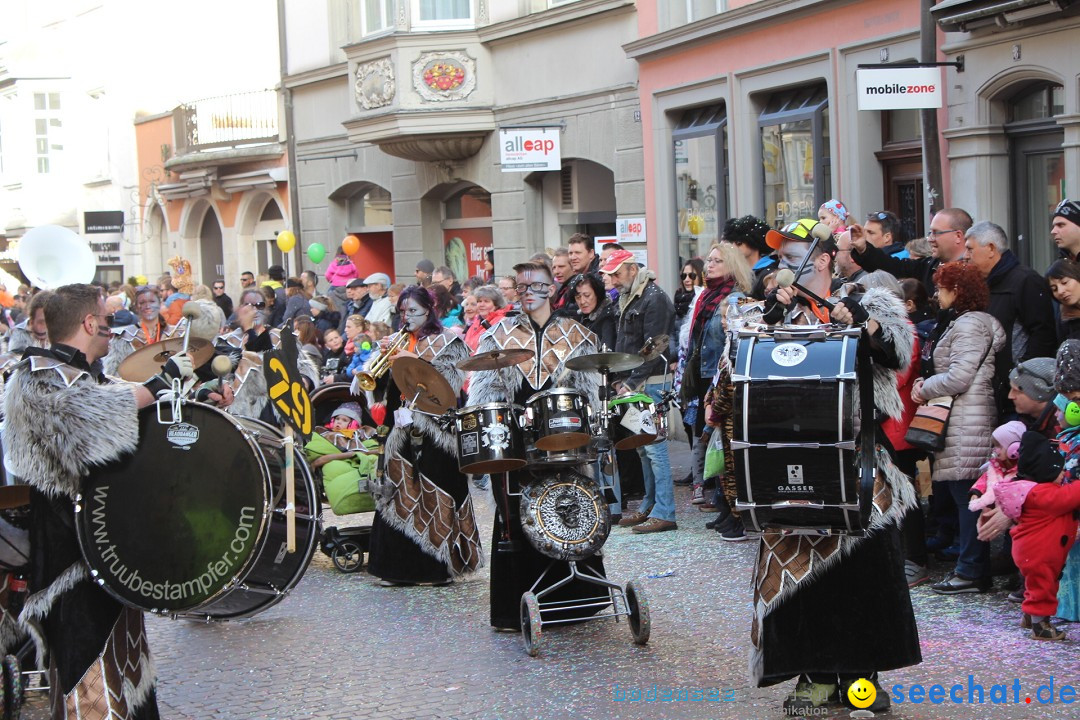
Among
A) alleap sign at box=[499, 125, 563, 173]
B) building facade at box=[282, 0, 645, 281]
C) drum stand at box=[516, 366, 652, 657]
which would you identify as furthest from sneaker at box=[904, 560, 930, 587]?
alleap sign at box=[499, 125, 563, 173]

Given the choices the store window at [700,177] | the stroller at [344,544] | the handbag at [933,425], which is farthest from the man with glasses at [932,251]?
the store window at [700,177]

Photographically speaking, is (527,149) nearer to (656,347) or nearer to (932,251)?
(932,251)

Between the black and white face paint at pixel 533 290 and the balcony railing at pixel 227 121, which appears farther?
the balcony railing at pixel 227 121

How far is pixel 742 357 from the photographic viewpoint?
561 centimetres

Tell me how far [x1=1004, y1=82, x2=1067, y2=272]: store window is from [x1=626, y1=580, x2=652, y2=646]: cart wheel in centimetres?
603

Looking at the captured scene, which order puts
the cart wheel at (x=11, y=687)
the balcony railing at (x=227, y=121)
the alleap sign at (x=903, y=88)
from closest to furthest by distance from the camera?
the cart wheel at (x=11, y=687), the alleap sign at (x=903, y=88), the balcony railing at (x=227, y=121)

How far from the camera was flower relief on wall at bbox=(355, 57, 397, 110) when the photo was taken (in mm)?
20422

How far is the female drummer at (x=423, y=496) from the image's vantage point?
29.4 feet

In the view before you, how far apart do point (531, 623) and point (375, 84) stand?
14840 millimetres

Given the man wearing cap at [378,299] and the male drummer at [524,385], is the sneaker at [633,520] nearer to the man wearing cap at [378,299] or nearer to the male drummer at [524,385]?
the male drummer at [524,385]

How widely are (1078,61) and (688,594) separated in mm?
5350

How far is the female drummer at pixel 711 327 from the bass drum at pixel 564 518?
2058mm

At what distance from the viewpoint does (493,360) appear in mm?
7289

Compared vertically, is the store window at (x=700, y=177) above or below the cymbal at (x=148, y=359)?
above
